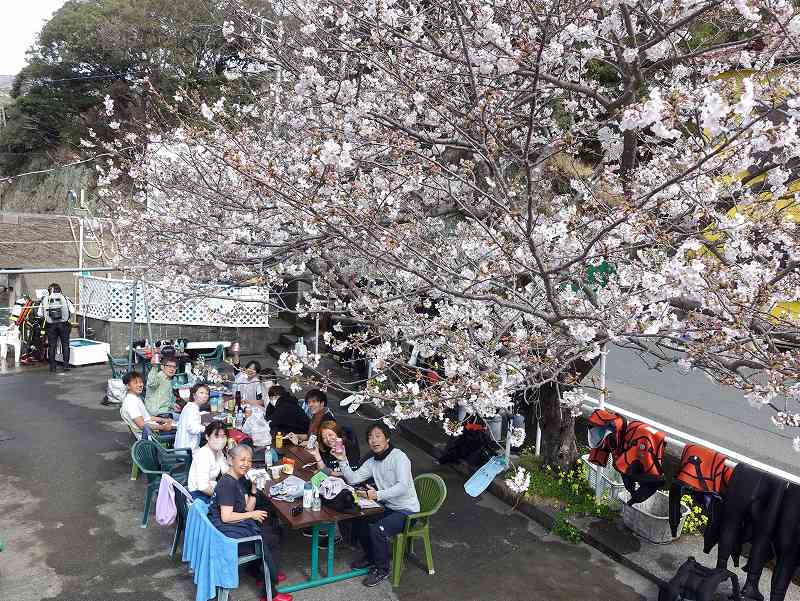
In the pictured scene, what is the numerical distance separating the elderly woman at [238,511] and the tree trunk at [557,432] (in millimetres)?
3591

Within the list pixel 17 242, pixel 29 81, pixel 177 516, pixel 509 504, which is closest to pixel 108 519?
pixel 177 516

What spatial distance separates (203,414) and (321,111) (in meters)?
3.96

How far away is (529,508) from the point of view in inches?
274

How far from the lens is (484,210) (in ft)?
23.1

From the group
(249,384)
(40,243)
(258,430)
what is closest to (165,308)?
(249,384)

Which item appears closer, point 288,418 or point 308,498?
point 308,498

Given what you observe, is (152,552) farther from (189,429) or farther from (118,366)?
(118,366)

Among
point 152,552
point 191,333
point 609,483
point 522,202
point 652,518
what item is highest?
point 522,202

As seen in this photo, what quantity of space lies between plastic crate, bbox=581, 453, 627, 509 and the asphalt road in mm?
1060

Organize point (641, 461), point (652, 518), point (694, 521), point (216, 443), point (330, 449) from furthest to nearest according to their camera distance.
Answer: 1. point (330, 449)
2. point (694, 521)
3. point (652, 518)
4. point (641, 461)
5. point (216, 443)

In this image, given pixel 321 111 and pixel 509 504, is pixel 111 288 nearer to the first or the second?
pixel 321 111

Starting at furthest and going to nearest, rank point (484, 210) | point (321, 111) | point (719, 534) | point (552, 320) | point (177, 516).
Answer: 1. point (321, 111)
2. point (484, 210)
3. point (177, 516)
4. point (719, 534)
5. point (552, 320)

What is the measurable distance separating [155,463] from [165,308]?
7174 millimetres

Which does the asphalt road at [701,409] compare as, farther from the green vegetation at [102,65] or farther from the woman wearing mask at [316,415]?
the green vegetation at [102,65]
